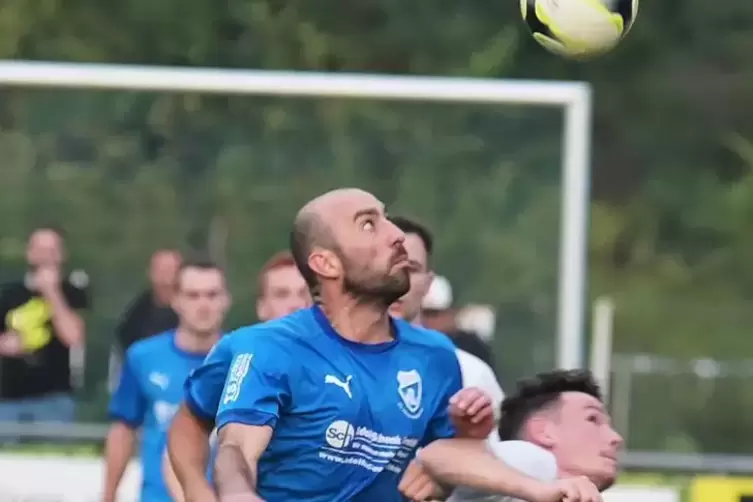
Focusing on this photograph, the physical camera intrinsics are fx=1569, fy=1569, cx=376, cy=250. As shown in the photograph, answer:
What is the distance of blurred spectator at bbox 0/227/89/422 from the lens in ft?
26.0

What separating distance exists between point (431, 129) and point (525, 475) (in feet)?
15.9

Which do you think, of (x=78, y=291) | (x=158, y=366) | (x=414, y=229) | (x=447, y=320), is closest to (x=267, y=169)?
(x=78, y=291)

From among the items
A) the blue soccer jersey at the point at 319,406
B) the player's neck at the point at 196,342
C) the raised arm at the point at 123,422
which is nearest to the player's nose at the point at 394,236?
the blue soccer jersey at the point at 319,406

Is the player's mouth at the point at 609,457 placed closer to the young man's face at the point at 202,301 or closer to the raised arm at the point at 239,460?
the raised arm at the point at 239,460

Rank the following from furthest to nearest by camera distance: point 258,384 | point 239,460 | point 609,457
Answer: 1. point 609,457
2. point 258,384
3. point 239,460

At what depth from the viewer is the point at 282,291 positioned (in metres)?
5.59

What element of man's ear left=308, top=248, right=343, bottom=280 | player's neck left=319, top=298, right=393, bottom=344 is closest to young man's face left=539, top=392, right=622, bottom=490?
player's neck left=319, top=298, right=393, bottom=344

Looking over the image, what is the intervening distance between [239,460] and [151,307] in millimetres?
4895

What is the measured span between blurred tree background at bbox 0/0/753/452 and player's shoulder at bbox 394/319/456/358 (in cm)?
419

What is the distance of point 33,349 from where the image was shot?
7926 mm

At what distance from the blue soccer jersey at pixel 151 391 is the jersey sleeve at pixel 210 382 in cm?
231

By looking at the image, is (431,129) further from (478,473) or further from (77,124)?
(478,473)

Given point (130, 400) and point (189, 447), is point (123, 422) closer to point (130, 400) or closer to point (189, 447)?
point (130, 400)

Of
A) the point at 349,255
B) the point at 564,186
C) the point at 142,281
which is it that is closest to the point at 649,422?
the point at 564,186
